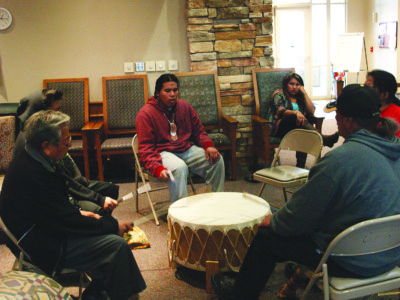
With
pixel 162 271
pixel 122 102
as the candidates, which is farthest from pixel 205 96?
pixel 162 271

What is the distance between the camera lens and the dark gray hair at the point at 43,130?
1.92 metres

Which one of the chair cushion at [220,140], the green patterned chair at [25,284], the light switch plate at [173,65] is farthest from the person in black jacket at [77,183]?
the light switch plate at [173,65]

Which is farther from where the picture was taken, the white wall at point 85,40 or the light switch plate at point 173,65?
the light switch plate at point 173,65

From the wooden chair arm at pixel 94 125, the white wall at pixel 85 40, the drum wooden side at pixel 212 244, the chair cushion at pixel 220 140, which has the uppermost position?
the white wall at pixel 85 40

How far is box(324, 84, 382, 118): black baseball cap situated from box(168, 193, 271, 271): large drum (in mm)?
878

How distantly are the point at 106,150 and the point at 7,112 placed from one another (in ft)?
3.98

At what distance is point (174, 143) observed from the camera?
3615 mm

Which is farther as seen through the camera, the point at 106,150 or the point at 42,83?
the point at 42,83

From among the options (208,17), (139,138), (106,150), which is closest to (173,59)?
(208,17)

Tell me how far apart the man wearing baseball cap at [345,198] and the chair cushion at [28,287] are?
0.87 meters

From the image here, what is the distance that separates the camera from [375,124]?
179 cm

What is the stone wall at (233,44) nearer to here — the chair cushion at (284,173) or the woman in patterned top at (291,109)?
the woman in patterned top at (291,109)

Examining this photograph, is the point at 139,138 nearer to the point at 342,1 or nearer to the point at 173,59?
the point at 173,59

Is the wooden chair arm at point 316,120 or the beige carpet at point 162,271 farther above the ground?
the wooden chair arm at point 316,120
